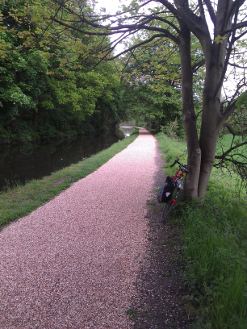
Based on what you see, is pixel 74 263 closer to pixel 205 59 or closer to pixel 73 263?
pixel 73 263

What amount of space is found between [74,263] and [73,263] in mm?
15

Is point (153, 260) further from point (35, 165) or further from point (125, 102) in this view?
point (125, 102)

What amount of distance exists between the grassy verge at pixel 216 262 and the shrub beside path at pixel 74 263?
687mm

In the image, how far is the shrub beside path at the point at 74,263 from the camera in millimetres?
2324

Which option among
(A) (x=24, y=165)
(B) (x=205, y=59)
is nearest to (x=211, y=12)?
(B) (x=205, y=59)

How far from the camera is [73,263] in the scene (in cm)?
314

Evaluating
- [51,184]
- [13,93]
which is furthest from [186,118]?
[13,93]

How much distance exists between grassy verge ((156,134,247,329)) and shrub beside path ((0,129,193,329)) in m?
0.69

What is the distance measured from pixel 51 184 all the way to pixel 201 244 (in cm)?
542

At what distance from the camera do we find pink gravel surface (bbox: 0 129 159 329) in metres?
2.33

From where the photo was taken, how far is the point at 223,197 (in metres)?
4.74

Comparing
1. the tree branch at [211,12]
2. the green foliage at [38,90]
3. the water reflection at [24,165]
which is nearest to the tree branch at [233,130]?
the tree branch at [211,12]

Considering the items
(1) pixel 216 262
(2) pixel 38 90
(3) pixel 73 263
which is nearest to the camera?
(1) pixel 216 262

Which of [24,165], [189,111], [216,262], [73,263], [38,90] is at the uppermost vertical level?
[38,90]
